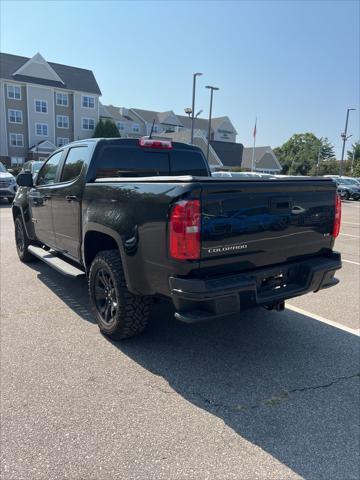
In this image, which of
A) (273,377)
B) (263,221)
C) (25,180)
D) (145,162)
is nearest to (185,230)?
(263,221)

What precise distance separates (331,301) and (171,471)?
12.0 ft

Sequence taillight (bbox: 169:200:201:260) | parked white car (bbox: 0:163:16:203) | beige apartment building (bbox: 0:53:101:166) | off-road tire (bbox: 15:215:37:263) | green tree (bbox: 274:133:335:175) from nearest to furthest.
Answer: taillight (bbox: 169:200:201:260), off-road tire (bbox: 15:215:37:263), parked white car (bbox: 0:163:16:203), beige apartment building (bbox: 0:53:101:166), green tree (bbox: 274:133:335:175)

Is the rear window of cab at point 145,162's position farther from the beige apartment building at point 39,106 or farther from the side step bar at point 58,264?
the beige apartment building at point 39,106

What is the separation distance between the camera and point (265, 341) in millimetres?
3924

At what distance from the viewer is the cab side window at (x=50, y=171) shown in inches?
208

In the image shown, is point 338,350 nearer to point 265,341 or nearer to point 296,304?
point 265,341

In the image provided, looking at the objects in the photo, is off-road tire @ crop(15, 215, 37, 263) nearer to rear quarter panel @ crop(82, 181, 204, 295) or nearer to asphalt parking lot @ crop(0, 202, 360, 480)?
asphalt parking lot @ crop(0, 202, 360, 480)

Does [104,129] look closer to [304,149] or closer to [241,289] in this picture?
[241,289]

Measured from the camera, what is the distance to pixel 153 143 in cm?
464

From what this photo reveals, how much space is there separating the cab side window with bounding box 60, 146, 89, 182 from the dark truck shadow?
160 centimetres

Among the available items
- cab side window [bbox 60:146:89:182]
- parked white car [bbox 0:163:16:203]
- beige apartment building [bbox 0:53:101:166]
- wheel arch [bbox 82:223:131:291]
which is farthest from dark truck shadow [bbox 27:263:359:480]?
beige apartment building [bbox 0:53:101:166]

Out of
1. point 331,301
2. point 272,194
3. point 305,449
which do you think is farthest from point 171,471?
point 331,301

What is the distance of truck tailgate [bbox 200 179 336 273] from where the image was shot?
281cm

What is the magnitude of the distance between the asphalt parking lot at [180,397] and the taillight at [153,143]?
1939mm
